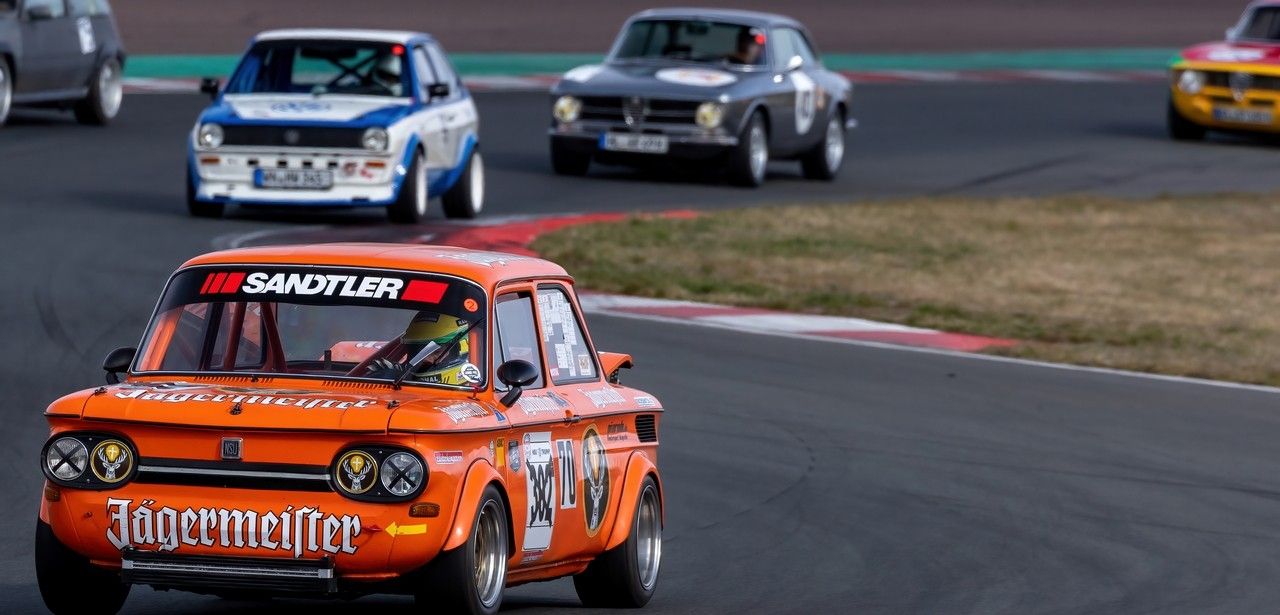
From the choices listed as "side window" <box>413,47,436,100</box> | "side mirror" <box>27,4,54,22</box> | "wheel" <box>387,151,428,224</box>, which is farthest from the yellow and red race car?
"side mirror" <box>27,4,54,22</box>

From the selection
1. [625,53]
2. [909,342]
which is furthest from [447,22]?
[909,342]

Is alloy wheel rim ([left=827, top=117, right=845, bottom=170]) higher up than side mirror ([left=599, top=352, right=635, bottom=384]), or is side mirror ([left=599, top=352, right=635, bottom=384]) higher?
side mirror ([left=599, top=352, right=635, bottom=384])

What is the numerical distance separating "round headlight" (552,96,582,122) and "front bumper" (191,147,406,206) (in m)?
4.79

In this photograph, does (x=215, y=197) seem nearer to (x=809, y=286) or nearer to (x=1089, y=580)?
(x=809, y=286)

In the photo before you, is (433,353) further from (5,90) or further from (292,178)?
(5,90)

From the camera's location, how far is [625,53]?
22438mm

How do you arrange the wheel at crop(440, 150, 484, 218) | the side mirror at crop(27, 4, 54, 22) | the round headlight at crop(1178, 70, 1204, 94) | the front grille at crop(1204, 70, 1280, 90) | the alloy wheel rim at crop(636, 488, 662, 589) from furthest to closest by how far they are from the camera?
the round headlight at crop(1178, 70, 1204, 94)
the front grille at crop(1204, 70, 1280, 90)
the side mirror at crop(27, 4, 54, 22)
the wheel at crop(440, 150, 484, 218)
the alloy wheel rim at crop(636, 488, 662, 589)

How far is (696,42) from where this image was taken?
2219 centimetres

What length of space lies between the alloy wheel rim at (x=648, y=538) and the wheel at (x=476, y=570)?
105 centimetres

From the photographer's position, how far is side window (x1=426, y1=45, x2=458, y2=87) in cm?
1838

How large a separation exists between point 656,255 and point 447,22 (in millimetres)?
19428

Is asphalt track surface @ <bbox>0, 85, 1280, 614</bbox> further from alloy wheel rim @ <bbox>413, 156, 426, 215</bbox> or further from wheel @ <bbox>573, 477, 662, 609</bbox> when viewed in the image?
alloy wheel rim @ <bbox>413, 156, 426, 215</bbox>

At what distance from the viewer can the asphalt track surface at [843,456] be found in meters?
7.81

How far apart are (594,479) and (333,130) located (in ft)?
33.4
